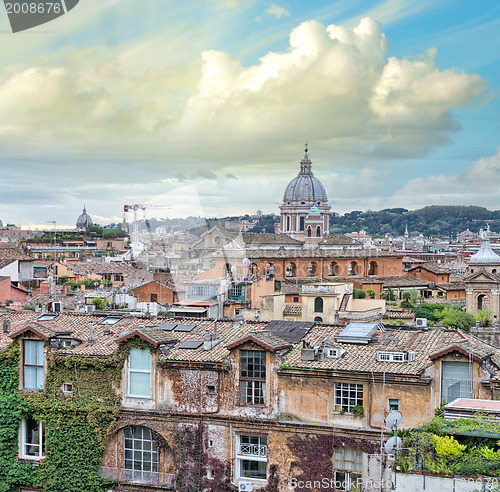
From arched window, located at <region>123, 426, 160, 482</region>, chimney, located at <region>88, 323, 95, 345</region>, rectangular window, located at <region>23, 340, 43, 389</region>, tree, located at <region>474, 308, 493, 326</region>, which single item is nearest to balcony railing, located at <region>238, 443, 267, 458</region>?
arched window, located at <region>123, 426, 160, 482</region>

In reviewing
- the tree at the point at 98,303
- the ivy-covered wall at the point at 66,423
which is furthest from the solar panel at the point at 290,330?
the tree at the point at 98,303

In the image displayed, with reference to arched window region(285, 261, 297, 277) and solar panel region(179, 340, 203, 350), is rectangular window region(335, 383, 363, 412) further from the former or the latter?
arched window region(285, 261, 297, 277)

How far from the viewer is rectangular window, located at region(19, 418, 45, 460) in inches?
805

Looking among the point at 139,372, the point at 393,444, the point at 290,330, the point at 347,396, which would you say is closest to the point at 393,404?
the point at 347,396

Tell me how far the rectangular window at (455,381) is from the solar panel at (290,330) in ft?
13.1

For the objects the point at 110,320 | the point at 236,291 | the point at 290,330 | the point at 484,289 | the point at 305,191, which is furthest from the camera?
the point at 305,191

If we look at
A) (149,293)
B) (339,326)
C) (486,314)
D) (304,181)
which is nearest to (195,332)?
(339,326)

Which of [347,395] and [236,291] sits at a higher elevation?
[236,291]

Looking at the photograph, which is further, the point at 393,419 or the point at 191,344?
the point at 191,344

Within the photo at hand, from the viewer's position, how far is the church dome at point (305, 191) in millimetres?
124938

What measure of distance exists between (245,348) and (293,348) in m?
1.25

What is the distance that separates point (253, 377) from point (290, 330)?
2362 millimetres

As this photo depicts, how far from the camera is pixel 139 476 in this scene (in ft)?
64.4

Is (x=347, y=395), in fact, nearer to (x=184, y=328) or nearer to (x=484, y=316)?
(x=184, y=328)
